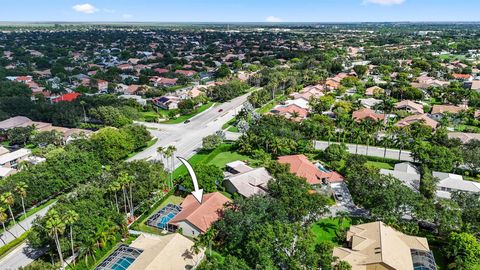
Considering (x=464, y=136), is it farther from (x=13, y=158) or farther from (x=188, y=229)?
(x=13, y=158)

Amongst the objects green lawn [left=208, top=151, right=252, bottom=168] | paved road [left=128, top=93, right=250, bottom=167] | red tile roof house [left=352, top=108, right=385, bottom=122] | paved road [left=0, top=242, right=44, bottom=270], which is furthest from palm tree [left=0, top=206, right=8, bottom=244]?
red tile roof house [left=352, top=108, right=385, bottom=122]

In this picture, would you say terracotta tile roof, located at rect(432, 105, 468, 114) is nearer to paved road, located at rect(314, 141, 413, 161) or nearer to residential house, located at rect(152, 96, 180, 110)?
paved road, located at rect(314, 141, 413, 161)

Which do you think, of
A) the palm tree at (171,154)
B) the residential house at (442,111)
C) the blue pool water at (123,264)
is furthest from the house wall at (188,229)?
the residential house at (442,111)

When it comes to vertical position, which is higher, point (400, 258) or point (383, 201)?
point (383, 201)

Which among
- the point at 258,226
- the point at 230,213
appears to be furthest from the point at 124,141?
the point at 258,226

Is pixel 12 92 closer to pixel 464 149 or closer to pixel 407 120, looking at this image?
pixel 407 120

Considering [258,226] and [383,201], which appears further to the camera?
[383,201]

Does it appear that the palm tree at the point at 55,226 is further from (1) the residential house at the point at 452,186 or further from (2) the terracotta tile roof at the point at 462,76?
(2) the terracotta tile roof at the point at 462,76
